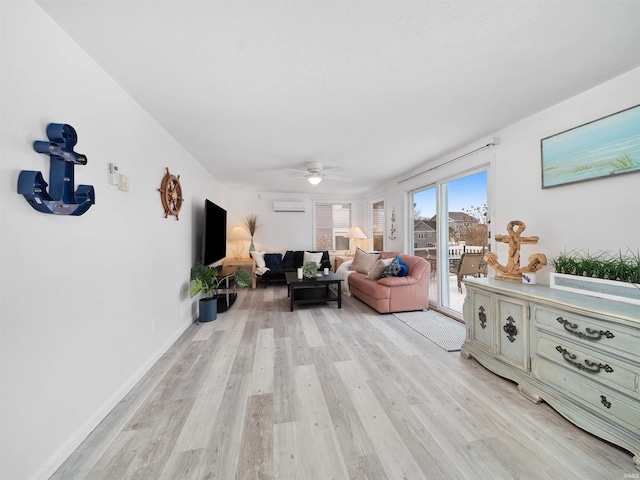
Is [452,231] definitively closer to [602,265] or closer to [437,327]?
[437,327]

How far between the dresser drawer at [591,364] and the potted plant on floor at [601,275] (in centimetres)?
43

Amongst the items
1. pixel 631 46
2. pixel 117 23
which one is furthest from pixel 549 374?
pixel 117 23

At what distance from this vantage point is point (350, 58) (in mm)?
1627

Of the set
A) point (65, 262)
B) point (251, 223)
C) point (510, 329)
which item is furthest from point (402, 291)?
point (251, 223)

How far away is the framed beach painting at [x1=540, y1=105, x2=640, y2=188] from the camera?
182 centimetres

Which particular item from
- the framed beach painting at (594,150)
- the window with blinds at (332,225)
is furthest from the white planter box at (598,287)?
the window with blinds at (332,225)

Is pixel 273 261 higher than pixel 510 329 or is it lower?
higher

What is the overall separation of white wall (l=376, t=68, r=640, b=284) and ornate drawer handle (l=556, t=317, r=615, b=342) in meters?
0.81

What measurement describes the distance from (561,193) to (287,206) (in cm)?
542

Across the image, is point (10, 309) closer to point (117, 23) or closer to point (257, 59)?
point (117, 23)

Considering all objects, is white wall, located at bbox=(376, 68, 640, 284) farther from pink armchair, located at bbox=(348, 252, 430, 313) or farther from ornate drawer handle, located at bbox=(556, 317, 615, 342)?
pink armchair, located at bbox=(348, 252, 430, 313)

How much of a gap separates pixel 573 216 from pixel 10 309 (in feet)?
12.5

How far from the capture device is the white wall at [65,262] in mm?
1128

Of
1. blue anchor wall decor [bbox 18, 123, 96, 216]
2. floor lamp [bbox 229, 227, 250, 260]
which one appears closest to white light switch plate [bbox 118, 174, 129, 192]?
blue anchor wall decor [bbox 18, 123, 96, 216]
